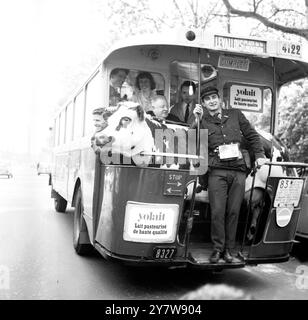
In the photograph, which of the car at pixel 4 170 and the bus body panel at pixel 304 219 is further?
the car at pixel 4 170

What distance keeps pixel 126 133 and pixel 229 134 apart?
131 centimetres

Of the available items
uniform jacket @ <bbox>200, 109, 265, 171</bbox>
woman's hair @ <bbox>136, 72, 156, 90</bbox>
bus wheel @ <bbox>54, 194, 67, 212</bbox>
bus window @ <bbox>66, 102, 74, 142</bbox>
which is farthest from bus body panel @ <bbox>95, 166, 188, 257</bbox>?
bus wheel @ <bbox>54, 194, 67, 212</bbox>

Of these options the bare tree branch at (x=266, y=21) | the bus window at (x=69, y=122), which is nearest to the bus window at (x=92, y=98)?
the bus window at (x=69, y=122)

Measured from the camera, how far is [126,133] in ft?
16.4

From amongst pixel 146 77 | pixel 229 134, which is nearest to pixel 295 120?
pixel 146 77

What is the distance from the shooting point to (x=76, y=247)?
7.07 m

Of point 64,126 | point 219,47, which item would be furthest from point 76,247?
point 64,126

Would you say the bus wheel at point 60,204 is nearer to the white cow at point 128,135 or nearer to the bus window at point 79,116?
the bus window at point 79,116

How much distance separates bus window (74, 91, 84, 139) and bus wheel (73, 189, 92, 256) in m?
1.42

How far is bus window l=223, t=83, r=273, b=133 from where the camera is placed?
7.18 m

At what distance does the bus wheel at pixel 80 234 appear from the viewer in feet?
21.9

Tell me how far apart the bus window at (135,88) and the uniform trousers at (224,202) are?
5.65 ft

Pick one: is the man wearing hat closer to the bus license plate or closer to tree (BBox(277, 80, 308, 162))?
the bus license plate

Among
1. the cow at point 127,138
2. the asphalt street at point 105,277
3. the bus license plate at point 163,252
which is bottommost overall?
the asphalt street at point 105,277
